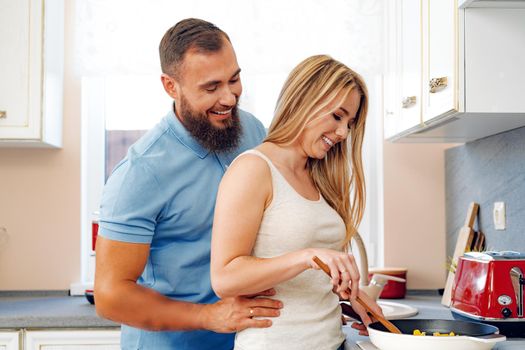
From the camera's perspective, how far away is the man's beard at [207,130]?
1.84 meters

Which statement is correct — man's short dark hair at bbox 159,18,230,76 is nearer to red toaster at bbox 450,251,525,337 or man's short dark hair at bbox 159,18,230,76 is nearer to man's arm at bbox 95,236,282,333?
man's arm at bbox 95,236,282,333

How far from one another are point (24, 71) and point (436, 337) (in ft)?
6.25

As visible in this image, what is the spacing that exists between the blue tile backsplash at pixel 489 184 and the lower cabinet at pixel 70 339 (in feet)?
4.26

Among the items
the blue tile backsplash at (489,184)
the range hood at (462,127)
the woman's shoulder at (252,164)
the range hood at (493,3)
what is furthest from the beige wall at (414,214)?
the woman's shoulder at (252,164)

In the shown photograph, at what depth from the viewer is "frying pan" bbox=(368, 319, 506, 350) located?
1511 millimetres

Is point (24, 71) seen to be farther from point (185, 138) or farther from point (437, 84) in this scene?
point (437, 84)

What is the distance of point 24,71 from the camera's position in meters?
2.81

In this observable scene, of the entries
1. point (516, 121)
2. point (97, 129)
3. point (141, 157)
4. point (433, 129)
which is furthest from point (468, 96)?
point (97, 129)

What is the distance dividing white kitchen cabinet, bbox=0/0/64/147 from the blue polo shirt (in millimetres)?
1070

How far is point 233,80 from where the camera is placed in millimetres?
1873

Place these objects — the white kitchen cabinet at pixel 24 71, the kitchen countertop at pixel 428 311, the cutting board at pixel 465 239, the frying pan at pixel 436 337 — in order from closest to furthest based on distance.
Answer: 1. the frying pan at pixel 436 337
2. the kitchen countertop at pixel 428 311
3. the cutting board at pixel 465 239
4. the white kitchen cabinet at pixel 24 71

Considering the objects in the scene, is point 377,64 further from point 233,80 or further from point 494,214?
point 233,80

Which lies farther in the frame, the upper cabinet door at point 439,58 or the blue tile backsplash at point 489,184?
the blue tile backsplash at point 489,184

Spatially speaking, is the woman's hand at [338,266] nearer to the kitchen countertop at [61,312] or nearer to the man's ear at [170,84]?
the man's ear at [170,84]
